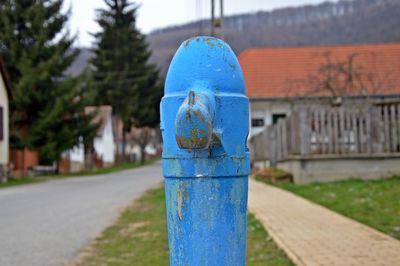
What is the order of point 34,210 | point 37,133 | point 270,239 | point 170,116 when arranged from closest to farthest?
point 170,116
point 270,239
point 34,210
point 37,133

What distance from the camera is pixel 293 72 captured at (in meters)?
31.9

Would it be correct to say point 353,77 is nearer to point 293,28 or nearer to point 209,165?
point 293,28

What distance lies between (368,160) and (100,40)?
140 ft

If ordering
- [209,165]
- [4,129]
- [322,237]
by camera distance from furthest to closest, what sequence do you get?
[4,129], [322,237], [209,165]

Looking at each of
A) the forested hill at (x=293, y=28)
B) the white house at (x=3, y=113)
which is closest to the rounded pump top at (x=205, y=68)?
the forested hill at (x=293, y=28)

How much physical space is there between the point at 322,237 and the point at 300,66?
83.9 ft

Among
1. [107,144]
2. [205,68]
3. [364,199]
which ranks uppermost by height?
[107,144]

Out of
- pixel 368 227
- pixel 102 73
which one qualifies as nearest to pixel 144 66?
pixel 102 73

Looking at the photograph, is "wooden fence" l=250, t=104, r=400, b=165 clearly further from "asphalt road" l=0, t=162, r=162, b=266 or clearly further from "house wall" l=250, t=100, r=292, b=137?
"house wall" l=250, t=100, r=292, b=137

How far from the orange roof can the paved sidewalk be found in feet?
60.7

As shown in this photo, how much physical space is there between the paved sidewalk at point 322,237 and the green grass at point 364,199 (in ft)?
0.90

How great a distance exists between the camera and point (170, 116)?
11.1 ft

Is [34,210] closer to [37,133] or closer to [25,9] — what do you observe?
[37,133]

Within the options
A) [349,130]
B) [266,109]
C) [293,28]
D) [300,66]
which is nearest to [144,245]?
[349,130]
